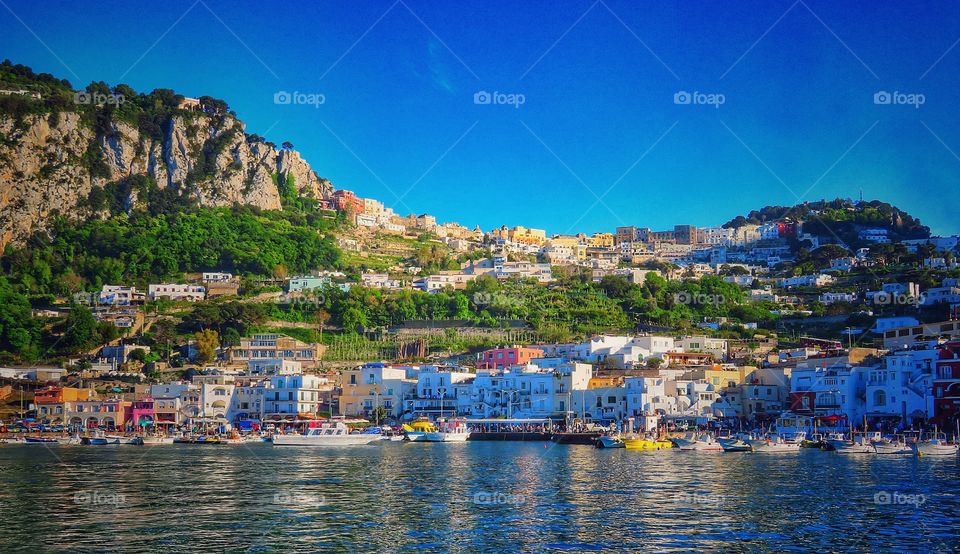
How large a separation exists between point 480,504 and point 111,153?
4556 inches

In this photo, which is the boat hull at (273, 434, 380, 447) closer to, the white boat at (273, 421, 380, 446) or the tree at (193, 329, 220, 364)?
the white boat at (273, 421, 380, 446)

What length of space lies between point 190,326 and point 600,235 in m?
101

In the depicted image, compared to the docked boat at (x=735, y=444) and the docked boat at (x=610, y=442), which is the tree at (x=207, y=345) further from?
the docked boat at (x=735, y=444)

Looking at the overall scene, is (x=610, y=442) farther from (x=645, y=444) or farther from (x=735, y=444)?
(x=735, y=444)

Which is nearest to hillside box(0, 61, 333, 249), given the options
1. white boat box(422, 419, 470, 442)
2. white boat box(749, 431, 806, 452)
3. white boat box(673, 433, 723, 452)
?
white boat box(422, 419, 470, 442)

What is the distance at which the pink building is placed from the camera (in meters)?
89.5

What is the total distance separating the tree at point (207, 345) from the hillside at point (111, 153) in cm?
3606

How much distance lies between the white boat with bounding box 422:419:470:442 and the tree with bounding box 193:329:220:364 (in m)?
29.8

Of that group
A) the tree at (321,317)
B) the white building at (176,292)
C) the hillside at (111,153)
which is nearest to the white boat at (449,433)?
the tree at (321,317)

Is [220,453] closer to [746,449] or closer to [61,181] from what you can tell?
[746,449]

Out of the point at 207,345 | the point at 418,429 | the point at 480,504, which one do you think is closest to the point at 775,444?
the point at 418,429

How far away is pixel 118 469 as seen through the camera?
145ft

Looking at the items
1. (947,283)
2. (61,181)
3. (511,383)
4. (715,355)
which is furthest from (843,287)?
(61,181)

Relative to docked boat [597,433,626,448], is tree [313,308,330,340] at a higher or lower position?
higher
